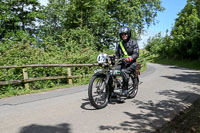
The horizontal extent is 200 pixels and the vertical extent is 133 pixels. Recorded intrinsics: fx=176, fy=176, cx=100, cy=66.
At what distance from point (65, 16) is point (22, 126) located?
2264 cm

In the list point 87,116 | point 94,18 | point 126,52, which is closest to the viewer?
point 87,116

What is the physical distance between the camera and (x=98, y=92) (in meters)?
4.60

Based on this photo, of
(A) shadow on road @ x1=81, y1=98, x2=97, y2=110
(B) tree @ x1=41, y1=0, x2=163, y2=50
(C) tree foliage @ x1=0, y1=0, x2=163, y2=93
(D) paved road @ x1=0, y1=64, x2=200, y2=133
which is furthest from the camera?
(B) tree @ x1=41, y1=0, x2=163, y2=50

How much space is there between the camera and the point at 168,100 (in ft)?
18.1

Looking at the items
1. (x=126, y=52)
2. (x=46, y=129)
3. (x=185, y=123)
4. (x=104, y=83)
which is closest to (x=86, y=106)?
(x=104, y=83)

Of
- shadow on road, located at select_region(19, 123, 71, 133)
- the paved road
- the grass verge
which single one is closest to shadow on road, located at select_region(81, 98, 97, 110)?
the paved road

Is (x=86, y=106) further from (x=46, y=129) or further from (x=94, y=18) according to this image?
(x=94, y=18)

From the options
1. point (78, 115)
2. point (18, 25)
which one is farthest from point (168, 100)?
point (18, 25)

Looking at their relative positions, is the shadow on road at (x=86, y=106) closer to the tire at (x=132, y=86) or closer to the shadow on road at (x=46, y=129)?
the shadow on road at (x=46, y=129)

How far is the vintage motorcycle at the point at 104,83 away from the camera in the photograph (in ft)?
14.5

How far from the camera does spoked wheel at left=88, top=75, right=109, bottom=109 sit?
4320 millimetres

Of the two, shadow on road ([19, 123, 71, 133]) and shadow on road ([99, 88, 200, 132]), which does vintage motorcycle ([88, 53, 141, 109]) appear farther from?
shadow on road ([19, 123, 71, 133])

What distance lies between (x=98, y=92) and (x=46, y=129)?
1.68m

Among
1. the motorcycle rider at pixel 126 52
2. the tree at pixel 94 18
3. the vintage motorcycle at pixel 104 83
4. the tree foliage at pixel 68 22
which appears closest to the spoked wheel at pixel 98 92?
the vintage motorcycle at pixel 104 83
